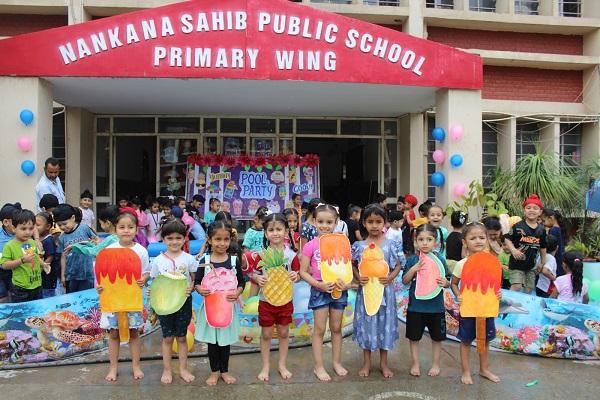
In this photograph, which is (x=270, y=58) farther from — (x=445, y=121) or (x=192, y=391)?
(x=192, y=391)

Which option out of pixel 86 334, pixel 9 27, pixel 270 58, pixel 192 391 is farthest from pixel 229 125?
pixel 192 391

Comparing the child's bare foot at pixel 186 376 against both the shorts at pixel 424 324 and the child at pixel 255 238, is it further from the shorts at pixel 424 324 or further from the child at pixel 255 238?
the child at pixel 255 238

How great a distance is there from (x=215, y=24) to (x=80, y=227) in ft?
12.8

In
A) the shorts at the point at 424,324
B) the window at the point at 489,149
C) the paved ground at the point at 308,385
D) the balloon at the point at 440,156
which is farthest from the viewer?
the window at the point at 489,149

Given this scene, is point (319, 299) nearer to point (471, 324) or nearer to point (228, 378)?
point (228, 378)

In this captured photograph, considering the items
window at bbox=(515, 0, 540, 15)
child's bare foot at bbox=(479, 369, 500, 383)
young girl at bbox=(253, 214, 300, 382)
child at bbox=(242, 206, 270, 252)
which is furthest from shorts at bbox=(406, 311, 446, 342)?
window at bbox=(515, 0, 540, 15)

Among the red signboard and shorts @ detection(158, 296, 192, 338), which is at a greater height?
the red signboard

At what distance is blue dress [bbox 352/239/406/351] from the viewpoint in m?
4.14

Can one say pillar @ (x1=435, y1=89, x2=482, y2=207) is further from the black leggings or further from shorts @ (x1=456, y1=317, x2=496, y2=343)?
the black leggings

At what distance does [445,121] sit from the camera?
848cm

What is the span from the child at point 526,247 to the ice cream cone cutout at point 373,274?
5.75ft

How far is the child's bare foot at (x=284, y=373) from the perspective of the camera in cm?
411

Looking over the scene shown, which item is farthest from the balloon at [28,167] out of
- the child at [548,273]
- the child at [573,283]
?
the child at [573,283]

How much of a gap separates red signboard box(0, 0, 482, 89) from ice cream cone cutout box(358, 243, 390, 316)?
4275 millimetres
